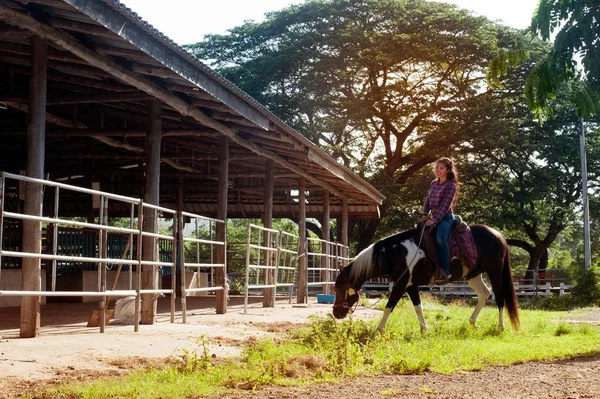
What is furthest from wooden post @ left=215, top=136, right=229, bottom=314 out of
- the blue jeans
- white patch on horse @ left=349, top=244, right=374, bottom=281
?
the blue jeans

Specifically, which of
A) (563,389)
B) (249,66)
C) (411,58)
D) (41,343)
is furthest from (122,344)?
(249,66)

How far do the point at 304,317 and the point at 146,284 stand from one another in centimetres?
311

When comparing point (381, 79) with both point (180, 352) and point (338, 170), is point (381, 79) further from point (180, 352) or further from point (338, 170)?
point (180, 352)

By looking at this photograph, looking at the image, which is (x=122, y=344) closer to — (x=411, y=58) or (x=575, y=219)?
(x=411, y=58)

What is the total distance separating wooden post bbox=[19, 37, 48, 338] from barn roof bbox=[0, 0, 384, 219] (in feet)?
1.06

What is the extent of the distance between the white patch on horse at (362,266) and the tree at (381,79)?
2322 cm

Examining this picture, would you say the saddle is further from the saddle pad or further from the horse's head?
the horse's head

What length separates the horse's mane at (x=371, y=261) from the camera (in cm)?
1080

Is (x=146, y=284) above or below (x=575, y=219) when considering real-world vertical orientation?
below

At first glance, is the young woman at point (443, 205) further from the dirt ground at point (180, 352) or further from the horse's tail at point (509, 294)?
the dirt ground at point (180, 352)

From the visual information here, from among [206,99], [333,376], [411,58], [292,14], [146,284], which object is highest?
[292,14]

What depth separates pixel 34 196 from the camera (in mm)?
8156

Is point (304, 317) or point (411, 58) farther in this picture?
point (411, 58)

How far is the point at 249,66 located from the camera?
1496 inches
